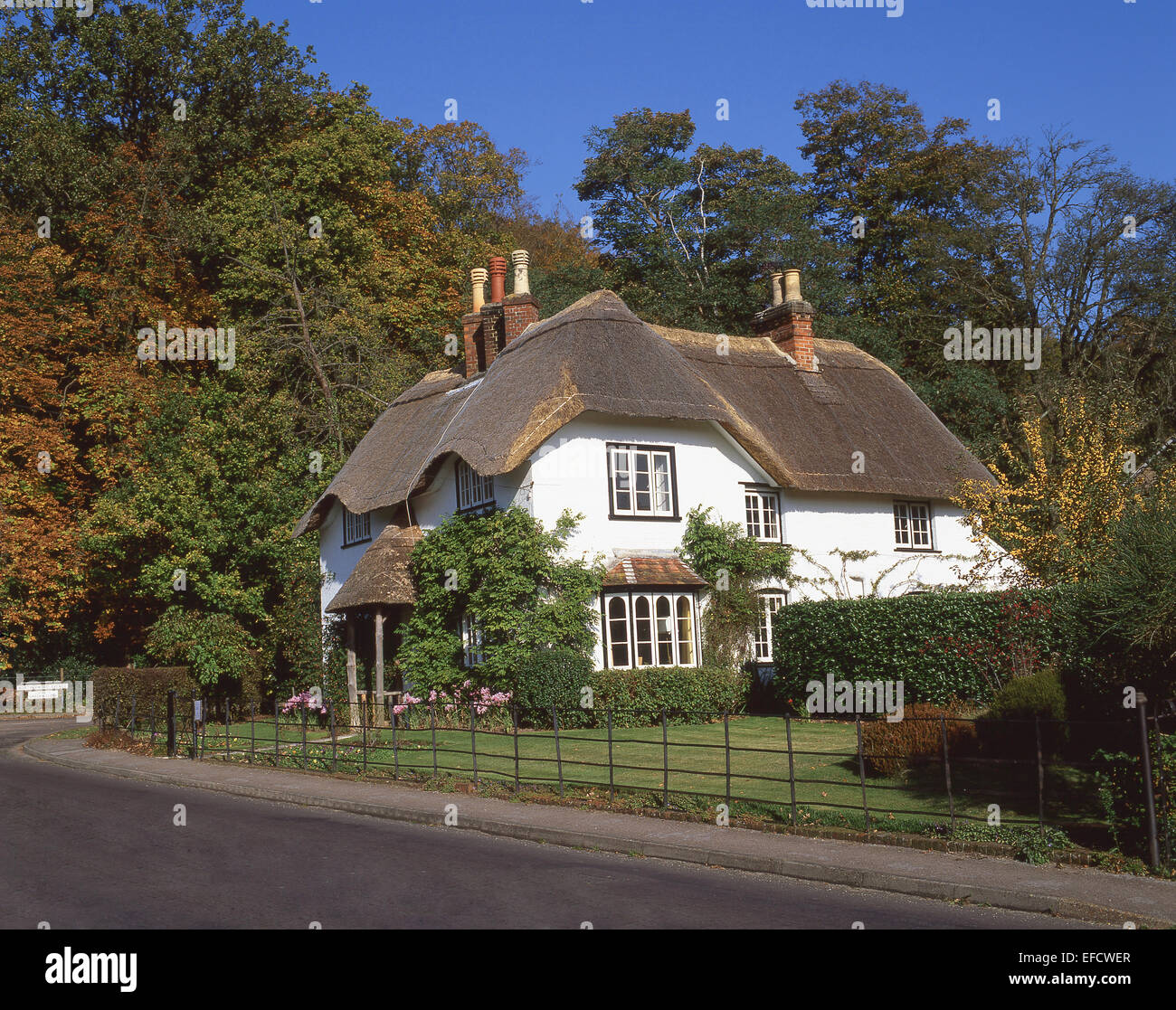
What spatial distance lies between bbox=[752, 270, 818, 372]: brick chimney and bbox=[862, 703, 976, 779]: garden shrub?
56.6 feet

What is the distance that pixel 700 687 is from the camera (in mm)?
22328

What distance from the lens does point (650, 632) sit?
75.4 ft

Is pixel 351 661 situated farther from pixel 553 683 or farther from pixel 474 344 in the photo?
pixel 474 344

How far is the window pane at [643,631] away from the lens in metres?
22.8

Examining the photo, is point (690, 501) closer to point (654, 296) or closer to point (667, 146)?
point (654, 296)

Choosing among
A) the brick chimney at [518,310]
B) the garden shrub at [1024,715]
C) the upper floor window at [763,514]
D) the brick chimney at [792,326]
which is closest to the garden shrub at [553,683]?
the upper floor window at [763,514]

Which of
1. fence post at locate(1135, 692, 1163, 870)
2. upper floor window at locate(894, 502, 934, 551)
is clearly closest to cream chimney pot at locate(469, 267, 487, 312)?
upper floor window at locate(894, 502, 934, 551)

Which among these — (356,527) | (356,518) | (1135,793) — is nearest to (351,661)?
(356,527)

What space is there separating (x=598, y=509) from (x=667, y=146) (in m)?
26.3

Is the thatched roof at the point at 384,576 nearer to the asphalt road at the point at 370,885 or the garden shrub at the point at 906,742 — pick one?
the asphalt road at the point at 370,885

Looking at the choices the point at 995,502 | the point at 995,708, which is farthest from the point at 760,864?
the point at 995,502

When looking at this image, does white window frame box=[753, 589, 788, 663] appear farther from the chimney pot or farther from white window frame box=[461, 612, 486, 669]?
the chimney pot

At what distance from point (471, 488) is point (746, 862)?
1498 cm

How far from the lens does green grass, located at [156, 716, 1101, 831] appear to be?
11.8 meters
